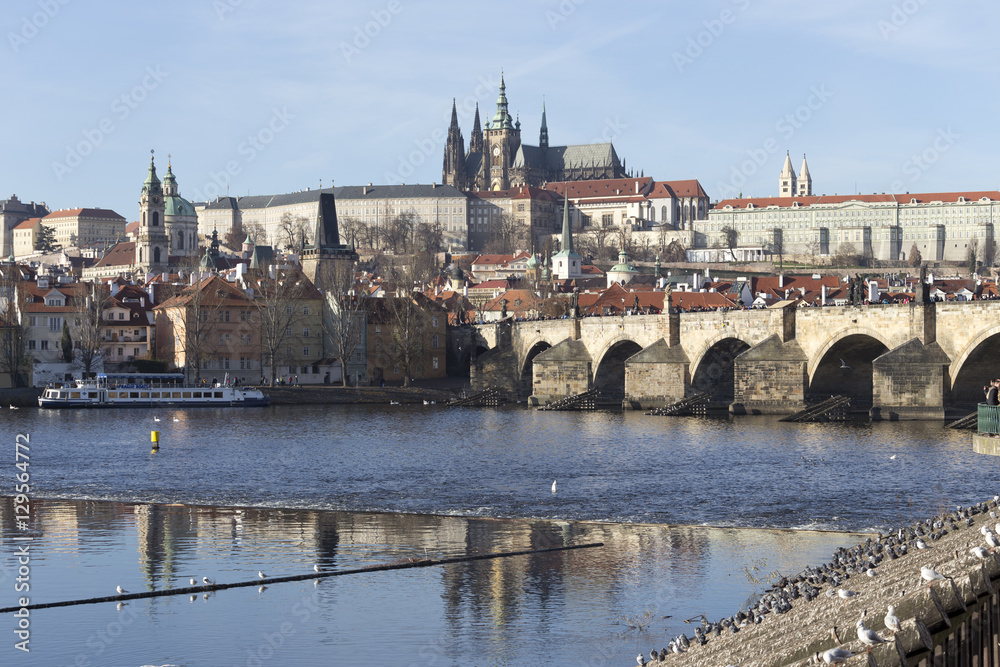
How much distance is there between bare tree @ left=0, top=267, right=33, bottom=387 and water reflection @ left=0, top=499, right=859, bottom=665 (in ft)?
146

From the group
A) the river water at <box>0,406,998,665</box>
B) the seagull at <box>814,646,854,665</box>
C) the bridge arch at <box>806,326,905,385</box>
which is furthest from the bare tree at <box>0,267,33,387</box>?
the seagull at <box>814,646,854,665</box>

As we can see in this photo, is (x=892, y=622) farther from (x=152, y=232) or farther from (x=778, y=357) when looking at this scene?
(x=152, y=232)

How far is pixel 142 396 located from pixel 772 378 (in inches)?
1268

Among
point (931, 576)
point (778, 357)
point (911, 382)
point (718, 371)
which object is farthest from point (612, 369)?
point (931, 576)

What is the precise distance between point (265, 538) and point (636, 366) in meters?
40.1

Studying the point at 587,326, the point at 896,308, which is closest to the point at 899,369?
the point at 896,308

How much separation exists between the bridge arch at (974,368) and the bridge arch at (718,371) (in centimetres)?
1393

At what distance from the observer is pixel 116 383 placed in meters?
70.7

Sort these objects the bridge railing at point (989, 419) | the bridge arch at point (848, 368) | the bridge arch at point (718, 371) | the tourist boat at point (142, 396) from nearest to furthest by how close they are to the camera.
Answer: the bridge railing at point (989, 419)
the bridge arch at point (848, 368)
the bridge arch at point (718, 371)
the tourist boat at point (142, 396)

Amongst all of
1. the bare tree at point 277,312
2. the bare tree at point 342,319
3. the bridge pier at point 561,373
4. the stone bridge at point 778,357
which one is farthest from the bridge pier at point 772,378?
the bare tree at point 277,312

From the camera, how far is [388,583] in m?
21.2

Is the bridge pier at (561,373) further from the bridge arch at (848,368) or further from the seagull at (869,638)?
the seagull at (869,638)

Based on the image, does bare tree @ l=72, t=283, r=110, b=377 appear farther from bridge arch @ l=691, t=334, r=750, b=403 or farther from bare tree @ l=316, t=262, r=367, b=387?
bridge arch @ l=691, t=334, r=750, b=403

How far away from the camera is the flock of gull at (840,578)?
529 inches
